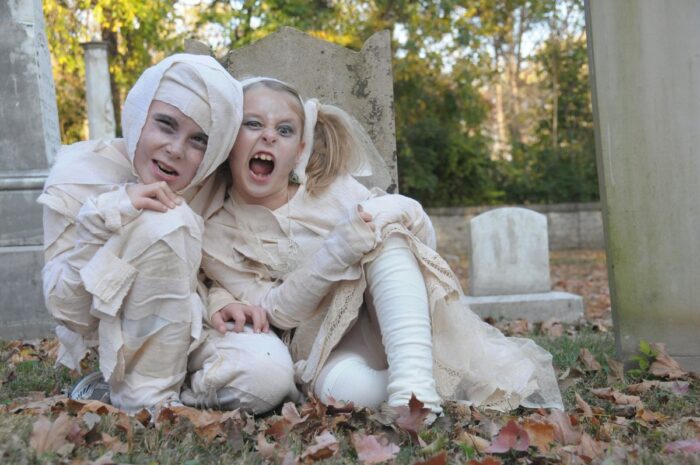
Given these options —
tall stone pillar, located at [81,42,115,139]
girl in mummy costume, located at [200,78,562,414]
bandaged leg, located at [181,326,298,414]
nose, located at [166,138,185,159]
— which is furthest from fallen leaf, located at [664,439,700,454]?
tall stone pillar, located at [81,42,115,139]

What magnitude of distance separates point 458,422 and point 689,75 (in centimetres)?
180

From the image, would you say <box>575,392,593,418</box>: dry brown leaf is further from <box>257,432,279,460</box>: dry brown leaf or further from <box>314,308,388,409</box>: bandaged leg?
<box>257,432,279,460</box>: dry brown leaf

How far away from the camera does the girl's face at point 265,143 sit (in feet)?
8.94

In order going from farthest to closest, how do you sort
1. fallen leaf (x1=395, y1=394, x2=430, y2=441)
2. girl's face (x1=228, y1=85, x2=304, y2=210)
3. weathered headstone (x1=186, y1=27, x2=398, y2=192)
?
1. weathered headstone (x1=186, y1=27, x2=398, y2=192)
2. girl's face (x1=228, y1=85, x2=304, y2=210)
3. fallen leaf (x1=395, y1=394, x2=430, y2=441)

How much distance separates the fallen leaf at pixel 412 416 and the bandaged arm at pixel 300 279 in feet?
1.47

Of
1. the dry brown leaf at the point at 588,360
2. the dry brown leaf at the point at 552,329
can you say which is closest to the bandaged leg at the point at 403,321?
the dry brown leaf at the point at 588,360

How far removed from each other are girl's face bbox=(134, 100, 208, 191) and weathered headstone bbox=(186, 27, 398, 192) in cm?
135

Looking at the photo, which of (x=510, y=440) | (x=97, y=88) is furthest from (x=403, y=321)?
(x=97, y=88)

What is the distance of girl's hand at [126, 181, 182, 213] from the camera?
238 cm

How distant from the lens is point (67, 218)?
2.53 meters

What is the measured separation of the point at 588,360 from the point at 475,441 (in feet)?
4.79

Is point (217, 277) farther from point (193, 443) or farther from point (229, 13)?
point (229, 13)

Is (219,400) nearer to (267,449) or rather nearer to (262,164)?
(267,449)

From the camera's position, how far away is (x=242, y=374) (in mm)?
2518
